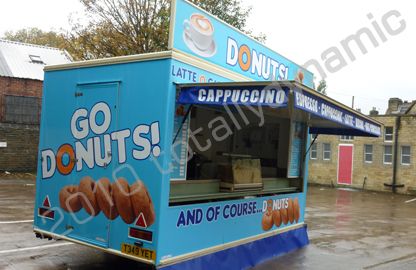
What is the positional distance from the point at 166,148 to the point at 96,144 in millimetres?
1077

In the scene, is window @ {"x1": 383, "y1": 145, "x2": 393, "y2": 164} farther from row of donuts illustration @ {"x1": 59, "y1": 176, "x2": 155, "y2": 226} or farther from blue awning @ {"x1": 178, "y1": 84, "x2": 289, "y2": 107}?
row of donuts illustration @ {"x1": 59, "y1": 176, "x2": 155, "y2": 226}

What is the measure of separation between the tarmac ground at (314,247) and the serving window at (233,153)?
4.44 feet

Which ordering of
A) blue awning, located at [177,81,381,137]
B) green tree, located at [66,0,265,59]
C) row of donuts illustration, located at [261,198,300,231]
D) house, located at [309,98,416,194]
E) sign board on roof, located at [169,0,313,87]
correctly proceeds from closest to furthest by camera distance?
blue awning, located at [177,81,381,137]
sign board on roof, located at [169,0,313,87]
row of donuts illustration, located at [261,198,300,231]
green tree, located at [66,0,265,59]
house, located at [309,98,416,194]

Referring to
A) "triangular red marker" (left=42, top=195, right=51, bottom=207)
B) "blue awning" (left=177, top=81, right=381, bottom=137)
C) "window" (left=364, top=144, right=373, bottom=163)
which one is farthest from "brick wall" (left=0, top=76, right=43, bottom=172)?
"window" (left=364, top=144, right=373, bottom=163)

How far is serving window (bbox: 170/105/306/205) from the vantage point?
5.84 meters

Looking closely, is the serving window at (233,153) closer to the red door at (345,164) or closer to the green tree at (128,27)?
the green tree at (128,27)

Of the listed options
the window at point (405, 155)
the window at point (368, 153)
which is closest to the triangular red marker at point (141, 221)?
the window at point (405, 155)

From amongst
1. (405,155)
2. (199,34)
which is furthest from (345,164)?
(199,34)

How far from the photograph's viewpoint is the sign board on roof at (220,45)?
18.3ft

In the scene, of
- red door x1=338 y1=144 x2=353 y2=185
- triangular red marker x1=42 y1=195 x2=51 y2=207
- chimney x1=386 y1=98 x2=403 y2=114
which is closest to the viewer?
triangular red marker x1=42 y1=195 x2=51 y2=207

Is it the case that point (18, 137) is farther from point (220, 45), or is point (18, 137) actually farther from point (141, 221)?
point (141, 221)

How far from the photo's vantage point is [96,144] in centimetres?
577

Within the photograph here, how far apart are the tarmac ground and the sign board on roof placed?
316 centimetres

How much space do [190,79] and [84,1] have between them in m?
17.4
